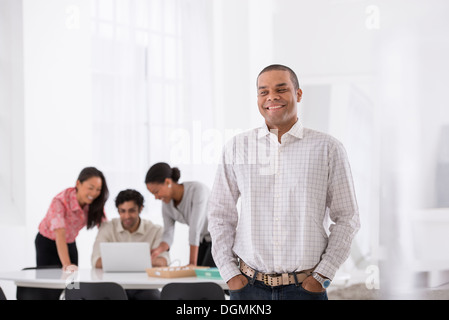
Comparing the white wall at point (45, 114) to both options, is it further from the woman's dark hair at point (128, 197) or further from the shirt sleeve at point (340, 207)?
the shirt sleeve at point (340, 207)

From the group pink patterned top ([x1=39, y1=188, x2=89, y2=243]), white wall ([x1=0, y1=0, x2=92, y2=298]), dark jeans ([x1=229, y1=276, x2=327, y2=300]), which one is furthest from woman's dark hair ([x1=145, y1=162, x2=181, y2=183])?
dark jeans ([x1=229, y1=276, x2=327, y2=300])

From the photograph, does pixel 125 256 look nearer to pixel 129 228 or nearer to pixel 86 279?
pixel 86 279

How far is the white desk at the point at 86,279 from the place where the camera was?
284 cm

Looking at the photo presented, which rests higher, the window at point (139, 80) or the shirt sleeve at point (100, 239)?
the window at point (139, 80)

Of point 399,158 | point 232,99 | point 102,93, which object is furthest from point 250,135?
point 102,93

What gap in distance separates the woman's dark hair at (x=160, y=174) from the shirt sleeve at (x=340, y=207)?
1.88 meters

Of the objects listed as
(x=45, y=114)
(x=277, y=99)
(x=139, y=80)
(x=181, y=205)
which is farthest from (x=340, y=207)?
(x=139, y=80)

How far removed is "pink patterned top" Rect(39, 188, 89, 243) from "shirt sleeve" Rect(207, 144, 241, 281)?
6.03ft

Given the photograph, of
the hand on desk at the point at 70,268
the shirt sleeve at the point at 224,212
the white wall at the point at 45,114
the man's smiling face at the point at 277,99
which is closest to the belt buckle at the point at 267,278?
the shirt sleeve at the point at 224,212

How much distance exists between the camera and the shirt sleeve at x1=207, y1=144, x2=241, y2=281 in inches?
78.4

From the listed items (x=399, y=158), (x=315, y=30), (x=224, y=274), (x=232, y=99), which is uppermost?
(x=315, y=30)
